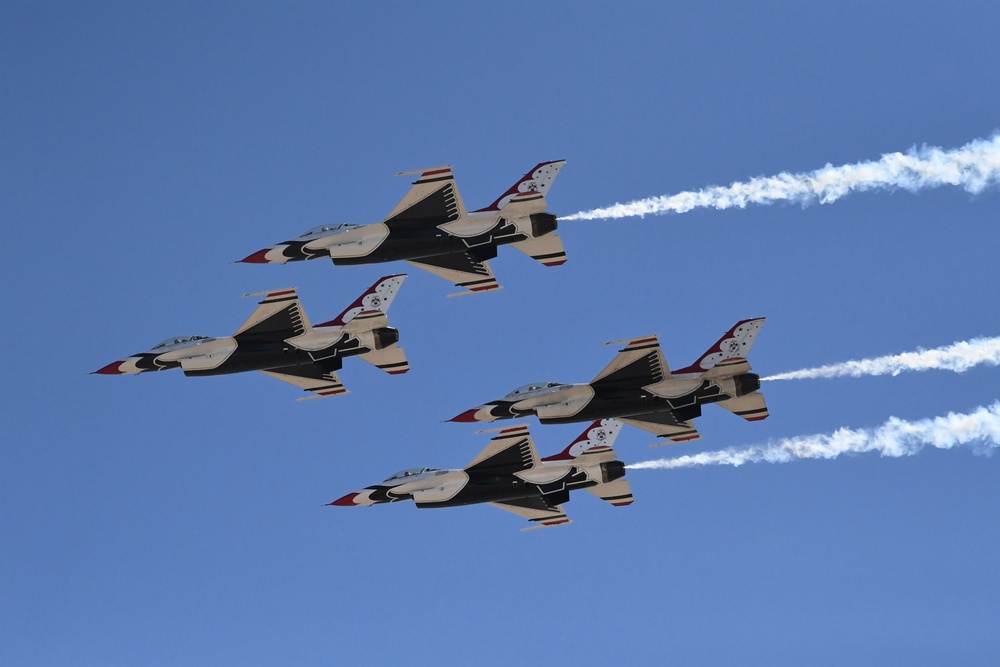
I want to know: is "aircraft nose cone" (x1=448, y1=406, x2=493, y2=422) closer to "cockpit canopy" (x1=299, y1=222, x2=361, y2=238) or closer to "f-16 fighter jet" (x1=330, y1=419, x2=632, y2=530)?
"f-16 fighter jet" (x1=330, y1=419, x2=632, y2=530)

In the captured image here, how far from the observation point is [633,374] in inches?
3366

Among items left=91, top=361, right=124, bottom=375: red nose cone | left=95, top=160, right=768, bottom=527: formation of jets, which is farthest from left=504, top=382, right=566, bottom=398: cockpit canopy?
left=91, top=361, right=124, bottom=375: red nose cone

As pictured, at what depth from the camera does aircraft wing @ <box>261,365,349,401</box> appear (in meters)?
90.5

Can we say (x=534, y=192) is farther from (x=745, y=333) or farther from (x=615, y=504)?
(x=615, y=504)

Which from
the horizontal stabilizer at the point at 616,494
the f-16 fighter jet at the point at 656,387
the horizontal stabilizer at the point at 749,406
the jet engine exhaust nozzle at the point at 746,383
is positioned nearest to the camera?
the jet engine exhaust nozzle at the point at 746,383

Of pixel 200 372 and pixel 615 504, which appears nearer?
pixel 200 372

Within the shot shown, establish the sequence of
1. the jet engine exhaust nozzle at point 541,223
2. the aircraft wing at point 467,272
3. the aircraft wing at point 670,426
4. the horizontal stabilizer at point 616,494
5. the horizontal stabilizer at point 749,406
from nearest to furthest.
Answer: the jet engine exhaust nozzle at point 541,223 < the horizontal stabilizer at point 749,406 < the aircraft wing at point 467,272 < the aircraft wing at point 670,426 < the horizontal stabilizer at point 616,494

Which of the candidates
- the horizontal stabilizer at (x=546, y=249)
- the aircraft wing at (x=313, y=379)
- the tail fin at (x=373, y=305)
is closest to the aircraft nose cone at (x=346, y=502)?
the aircraft wing at (x=313, y=379)

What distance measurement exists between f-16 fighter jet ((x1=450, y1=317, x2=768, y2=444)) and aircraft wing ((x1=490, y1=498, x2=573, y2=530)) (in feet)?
24.2

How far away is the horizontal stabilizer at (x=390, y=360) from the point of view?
89125 millimetres

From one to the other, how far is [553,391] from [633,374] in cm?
380

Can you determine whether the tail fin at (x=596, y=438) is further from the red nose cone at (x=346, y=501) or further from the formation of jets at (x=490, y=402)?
the red nose cone at (x=346, y=501)

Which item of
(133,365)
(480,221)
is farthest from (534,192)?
(133,365)

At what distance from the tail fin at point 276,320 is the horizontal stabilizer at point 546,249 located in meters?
10.4
